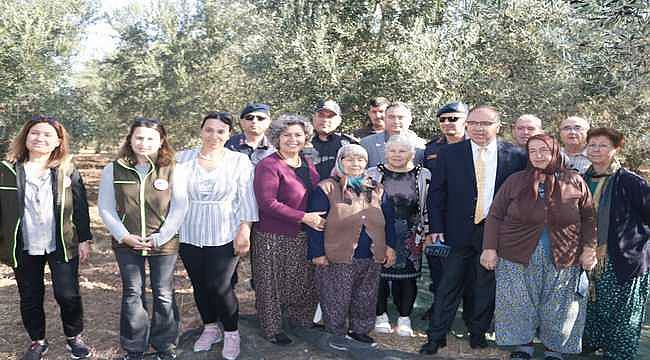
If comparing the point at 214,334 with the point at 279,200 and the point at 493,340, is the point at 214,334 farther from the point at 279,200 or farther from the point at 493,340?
the point at 493,340

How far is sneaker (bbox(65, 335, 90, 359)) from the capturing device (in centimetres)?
416

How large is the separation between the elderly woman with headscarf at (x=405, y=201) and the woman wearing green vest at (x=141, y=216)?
1662 millimetres

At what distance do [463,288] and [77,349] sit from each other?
3225 millimetres

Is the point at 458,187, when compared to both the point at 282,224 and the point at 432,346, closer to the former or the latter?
the point at 432,346

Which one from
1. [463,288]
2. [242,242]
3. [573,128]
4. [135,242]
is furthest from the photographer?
[573,128]

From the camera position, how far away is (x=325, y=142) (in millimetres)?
5125

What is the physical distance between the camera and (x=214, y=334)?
14.3 feet

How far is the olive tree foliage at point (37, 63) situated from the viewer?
409 inches

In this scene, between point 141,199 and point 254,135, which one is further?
point 254,135

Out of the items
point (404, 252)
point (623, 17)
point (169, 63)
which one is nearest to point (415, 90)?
point (623, 17)

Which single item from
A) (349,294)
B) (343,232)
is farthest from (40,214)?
(349,294)

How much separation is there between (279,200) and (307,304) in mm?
1065

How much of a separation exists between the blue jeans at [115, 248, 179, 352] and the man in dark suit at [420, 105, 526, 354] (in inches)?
83.6

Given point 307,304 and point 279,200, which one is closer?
point 279,200
